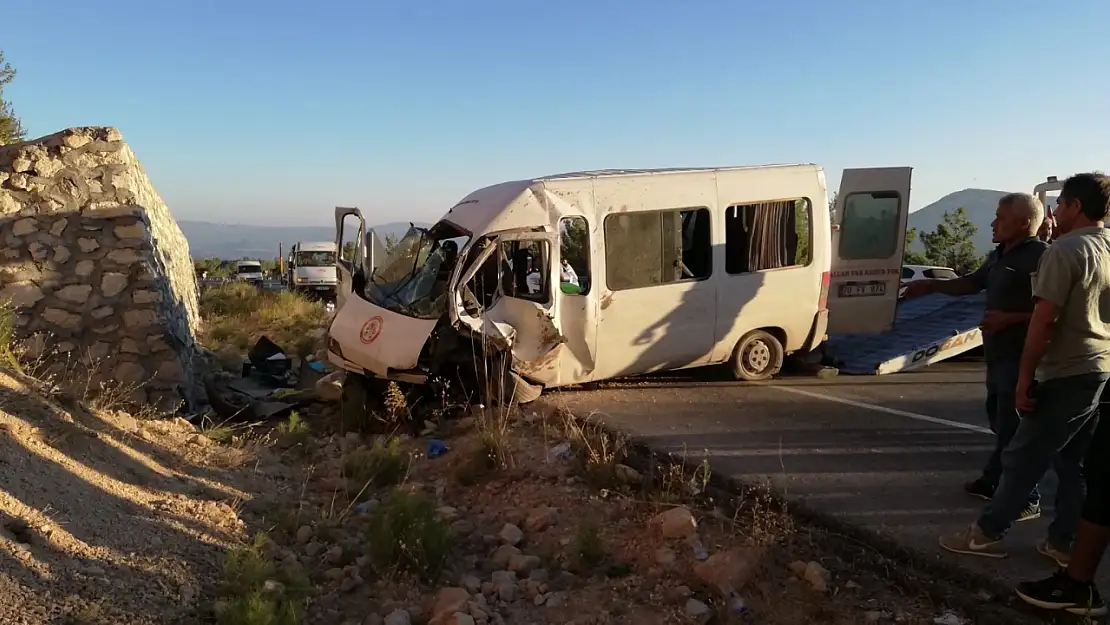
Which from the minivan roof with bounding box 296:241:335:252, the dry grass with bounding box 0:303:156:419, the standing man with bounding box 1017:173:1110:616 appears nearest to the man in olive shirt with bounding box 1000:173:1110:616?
the standing man with bounding box 1017:173:1110:616

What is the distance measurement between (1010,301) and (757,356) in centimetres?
448

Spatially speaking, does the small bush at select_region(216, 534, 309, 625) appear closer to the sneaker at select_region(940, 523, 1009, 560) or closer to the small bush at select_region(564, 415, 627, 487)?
the small bush at select_region(564, 415, 627, 487)

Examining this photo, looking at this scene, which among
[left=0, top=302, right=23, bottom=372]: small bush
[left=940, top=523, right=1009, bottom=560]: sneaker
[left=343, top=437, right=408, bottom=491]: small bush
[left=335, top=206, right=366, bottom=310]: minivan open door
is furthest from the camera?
[left=335, top=206, right=366, bottom=310]: minivan open door

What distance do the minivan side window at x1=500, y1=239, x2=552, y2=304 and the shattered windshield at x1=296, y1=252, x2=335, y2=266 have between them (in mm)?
21187

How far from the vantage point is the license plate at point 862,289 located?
8.93m

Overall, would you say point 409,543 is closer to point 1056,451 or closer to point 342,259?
point 1056,451

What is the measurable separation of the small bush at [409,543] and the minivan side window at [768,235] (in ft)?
16.5

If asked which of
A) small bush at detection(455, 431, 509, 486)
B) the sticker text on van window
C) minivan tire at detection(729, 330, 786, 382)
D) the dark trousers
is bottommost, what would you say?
small bush at detection(455, 431, 509, 486)

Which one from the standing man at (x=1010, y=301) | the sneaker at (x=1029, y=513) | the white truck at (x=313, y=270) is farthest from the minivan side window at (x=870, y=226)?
the white truck at (x=313, y=270)

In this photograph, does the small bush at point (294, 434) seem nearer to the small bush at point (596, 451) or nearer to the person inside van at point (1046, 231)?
the small bush at point (596, 451)

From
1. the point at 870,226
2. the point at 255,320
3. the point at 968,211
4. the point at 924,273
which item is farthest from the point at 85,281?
the point at 968,211

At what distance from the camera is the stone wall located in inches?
307

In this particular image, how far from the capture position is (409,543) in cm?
425

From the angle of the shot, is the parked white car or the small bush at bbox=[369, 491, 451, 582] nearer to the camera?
the small bush at bbox=[369, 491, 451, 582]
